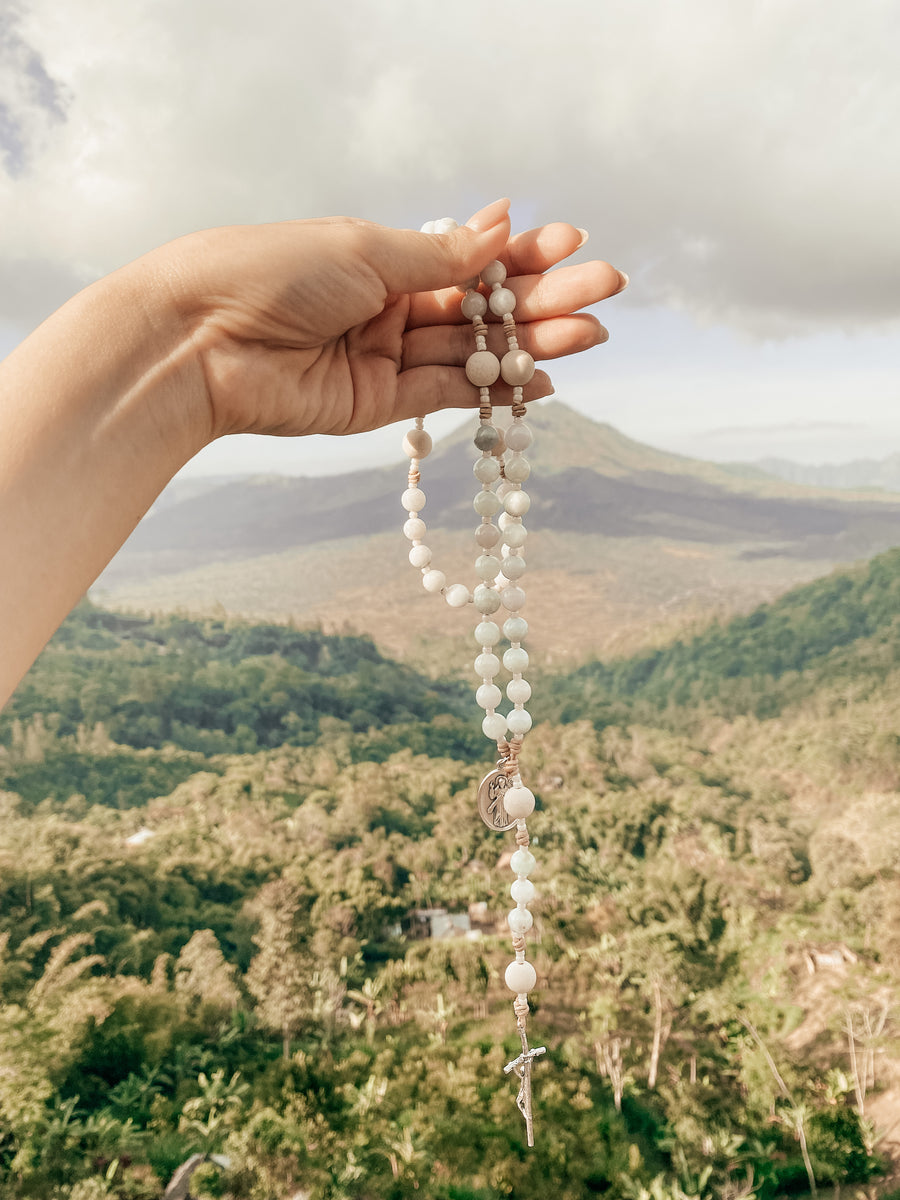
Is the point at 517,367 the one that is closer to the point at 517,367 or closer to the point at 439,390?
the point at 517,367

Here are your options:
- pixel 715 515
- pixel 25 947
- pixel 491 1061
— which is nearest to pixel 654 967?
pixel 491 1061

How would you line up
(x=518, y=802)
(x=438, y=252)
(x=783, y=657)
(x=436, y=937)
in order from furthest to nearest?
(x=783, y=657)
(x=436, y=937)
(x=518, y=802)
(x=438, y=252)

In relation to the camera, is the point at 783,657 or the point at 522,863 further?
the point at 783,657

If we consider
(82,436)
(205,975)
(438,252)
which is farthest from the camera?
(205,975)

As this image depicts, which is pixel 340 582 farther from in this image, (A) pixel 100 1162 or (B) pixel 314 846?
(A) pixel 100 1162

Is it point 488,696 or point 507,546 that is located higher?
point 507,546

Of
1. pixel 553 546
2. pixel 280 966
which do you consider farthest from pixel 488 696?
pixel 553 546
